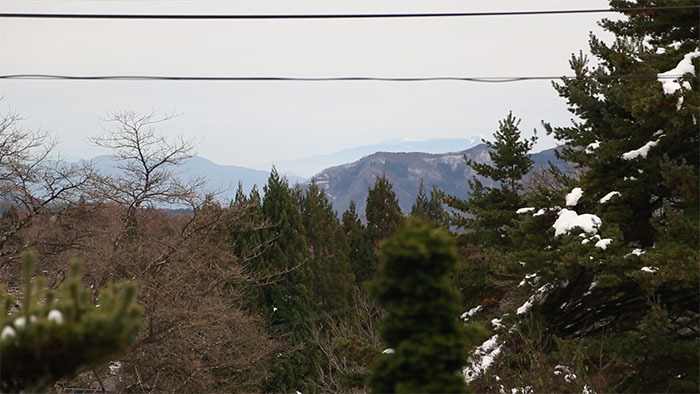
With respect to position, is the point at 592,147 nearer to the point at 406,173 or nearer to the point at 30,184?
the point at 30,184

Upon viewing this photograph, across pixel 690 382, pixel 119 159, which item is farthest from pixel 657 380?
pixel 119 159

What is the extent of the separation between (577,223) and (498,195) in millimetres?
3779

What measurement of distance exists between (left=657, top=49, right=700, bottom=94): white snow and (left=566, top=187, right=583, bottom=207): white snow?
7.03 ft

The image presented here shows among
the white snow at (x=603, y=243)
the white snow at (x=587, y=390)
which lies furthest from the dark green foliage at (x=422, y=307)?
the white snow at (x=603, y=243)

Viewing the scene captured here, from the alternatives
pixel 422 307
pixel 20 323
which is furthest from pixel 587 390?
pixel 20 323

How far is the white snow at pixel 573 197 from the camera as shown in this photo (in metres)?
9.88

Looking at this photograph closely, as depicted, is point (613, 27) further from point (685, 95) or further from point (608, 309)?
point (608, 309)

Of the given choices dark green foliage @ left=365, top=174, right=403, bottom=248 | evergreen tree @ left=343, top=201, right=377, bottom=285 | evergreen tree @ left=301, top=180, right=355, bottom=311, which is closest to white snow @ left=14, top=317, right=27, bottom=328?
evergreen tree @ left=301, top=180, right=355, bottom=311

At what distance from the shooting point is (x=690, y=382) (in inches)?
325

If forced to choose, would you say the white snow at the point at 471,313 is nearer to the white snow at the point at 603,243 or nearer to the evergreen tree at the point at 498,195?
the evergreen tree at the point at 498,195

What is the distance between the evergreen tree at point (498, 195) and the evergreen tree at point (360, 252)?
1936 cm

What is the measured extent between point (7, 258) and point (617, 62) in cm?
1332

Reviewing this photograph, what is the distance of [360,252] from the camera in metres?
33.2

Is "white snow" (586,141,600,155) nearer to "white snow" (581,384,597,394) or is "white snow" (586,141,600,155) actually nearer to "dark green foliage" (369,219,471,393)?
"white snow" (581,384,597,394)
